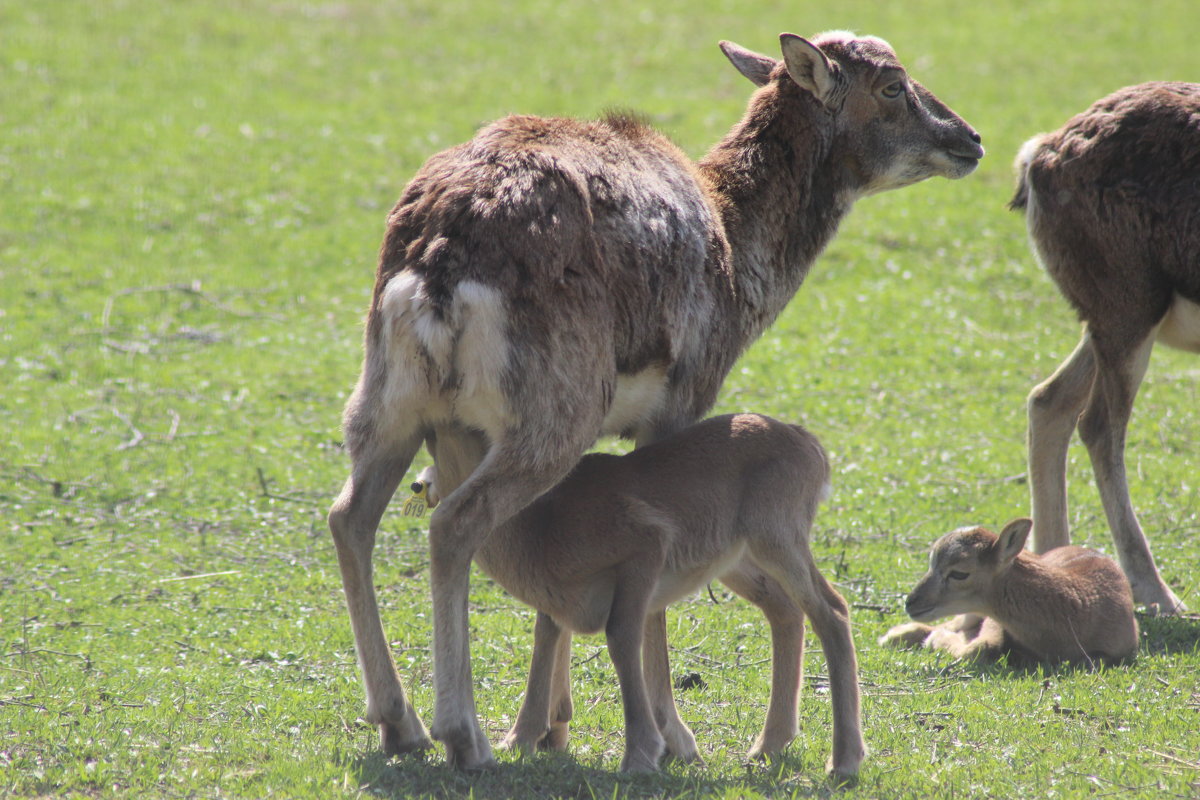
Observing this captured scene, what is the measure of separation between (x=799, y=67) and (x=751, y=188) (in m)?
0.56

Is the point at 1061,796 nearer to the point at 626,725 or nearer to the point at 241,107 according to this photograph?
the point at 626,725

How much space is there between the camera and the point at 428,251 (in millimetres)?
4719

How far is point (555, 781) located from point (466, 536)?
0.92 m

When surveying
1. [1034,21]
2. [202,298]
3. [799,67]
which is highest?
[1034,21]

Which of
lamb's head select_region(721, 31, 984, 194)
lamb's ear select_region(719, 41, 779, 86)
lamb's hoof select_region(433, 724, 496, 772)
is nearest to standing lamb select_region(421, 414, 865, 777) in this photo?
lamb's hoof select_region(433, 724, 496, 772)

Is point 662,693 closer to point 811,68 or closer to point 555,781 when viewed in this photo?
point 555,781

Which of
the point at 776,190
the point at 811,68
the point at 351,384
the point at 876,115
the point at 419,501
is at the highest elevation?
the point at 811,68

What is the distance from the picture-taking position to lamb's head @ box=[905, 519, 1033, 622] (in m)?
6.18

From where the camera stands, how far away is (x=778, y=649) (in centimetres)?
545

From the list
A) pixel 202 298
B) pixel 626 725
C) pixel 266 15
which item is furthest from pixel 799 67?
pixel 266 15

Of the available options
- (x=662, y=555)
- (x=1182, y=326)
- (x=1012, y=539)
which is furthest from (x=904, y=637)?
(x=662, y=555)

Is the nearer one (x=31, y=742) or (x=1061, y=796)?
(x=1061, y=796)

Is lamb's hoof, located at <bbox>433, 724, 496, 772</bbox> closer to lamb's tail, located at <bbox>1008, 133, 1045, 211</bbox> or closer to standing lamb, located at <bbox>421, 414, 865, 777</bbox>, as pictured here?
standing lamb, located at <bbox>421, 414, 865, 777</bbox>

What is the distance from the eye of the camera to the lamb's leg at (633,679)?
479 centimetres
